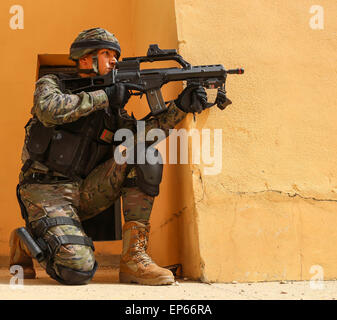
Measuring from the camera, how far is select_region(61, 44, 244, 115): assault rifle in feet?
7.75

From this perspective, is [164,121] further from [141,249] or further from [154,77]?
[141,249]

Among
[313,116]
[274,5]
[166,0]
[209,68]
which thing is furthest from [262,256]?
[166,0]

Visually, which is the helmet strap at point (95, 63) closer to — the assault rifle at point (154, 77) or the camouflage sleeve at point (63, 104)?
the assault rifle at point (154, 77)

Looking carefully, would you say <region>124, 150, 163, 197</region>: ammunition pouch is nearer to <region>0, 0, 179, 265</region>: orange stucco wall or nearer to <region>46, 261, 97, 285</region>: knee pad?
<region>46, 261, 97, 285</region>: knee pad

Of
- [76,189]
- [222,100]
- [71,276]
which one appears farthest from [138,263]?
[222,100]

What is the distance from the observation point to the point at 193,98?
91.9 inches

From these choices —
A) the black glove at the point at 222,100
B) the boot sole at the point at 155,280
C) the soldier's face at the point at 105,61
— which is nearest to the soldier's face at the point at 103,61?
the soldier's face at the point at 105,61

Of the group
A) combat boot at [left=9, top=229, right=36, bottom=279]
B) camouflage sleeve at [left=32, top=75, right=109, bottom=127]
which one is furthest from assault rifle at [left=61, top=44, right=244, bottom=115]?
combat boot at [left=9, top=229, right=36, bottom=279]

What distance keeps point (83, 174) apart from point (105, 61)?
622mm

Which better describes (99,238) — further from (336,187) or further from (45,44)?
(336,187)

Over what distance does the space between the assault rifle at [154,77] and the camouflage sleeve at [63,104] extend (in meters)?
0.11

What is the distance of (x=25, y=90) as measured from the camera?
3652 mm

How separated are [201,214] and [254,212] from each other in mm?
271

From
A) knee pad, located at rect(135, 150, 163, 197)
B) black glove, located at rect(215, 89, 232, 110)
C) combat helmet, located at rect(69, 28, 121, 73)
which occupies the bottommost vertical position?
knee pad, located at rect(135, 150, 163, 197)
